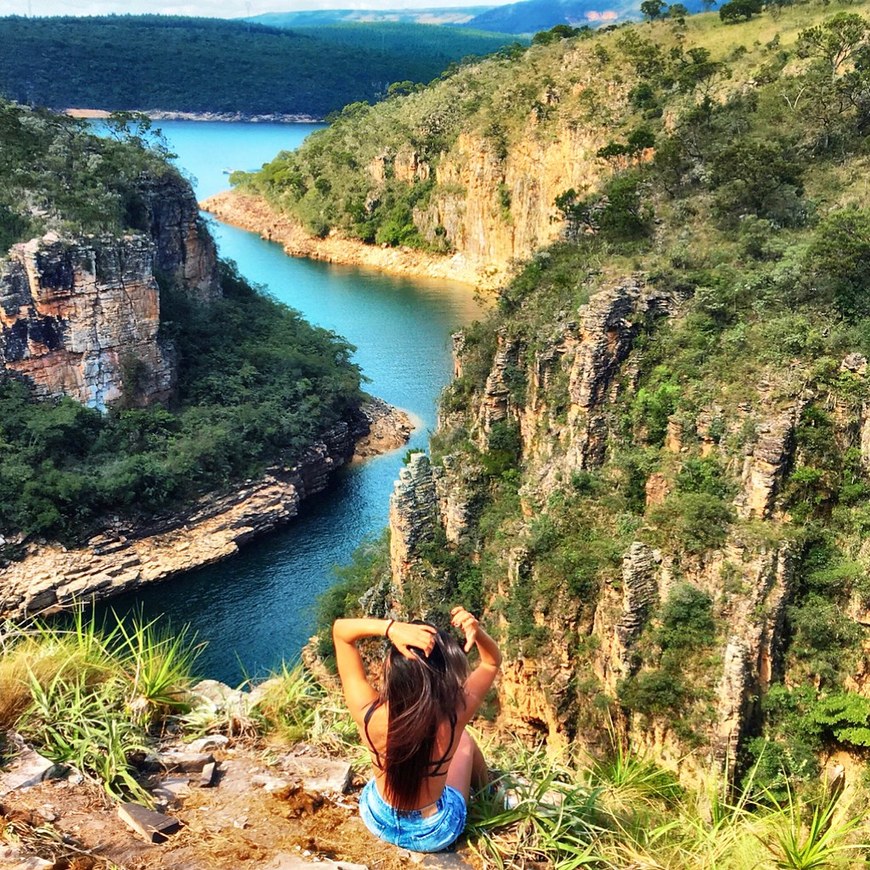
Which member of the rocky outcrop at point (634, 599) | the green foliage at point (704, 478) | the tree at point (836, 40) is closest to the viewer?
the rocky outcrop at point (634, 599)

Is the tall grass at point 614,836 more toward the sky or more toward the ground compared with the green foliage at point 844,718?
more toward the sky

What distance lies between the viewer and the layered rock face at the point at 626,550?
12.6 m

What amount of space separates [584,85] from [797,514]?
36416 millimetres

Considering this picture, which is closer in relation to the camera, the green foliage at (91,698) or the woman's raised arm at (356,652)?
the woman's raised arm at (356,652)

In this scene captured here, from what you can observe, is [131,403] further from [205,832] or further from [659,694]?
[205,832]

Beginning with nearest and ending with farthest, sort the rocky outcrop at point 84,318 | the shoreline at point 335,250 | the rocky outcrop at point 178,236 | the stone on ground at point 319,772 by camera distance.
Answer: the stone on ground at point 319,772 → the rocky outcrop at point 84,318 → the rocky outcrop at point 178,236 → the shoreline at point 335,250

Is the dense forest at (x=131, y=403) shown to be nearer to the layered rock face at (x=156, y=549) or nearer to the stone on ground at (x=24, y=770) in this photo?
the layered rock face at (x=156, y=549)

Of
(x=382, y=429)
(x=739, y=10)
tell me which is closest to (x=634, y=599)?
(x=382, y=429)

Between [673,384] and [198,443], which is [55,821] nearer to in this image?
[673,384]

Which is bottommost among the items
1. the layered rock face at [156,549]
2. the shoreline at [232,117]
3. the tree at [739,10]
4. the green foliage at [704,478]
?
the layered rock face at [156,549]

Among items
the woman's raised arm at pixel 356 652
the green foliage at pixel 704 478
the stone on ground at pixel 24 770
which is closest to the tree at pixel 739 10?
the green foliage at pixel 704 478

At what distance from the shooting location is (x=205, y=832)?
15.2 feet

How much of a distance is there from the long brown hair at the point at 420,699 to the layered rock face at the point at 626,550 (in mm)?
8735

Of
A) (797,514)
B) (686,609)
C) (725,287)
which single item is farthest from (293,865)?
(725,287)
